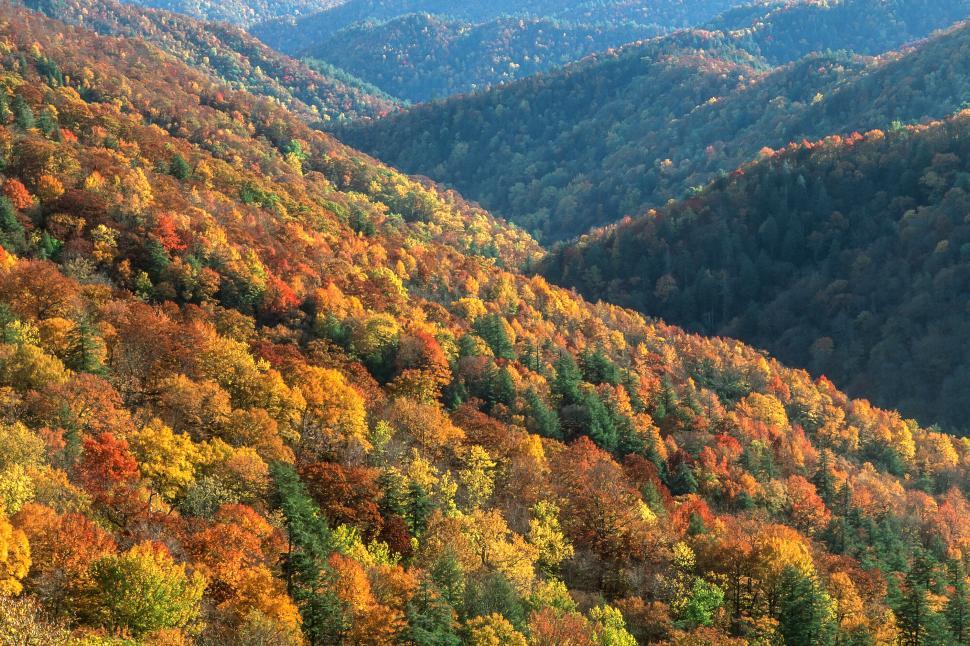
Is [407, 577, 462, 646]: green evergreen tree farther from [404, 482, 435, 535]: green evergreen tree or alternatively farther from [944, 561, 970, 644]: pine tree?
[944, 561, 970, 644]: pine tree

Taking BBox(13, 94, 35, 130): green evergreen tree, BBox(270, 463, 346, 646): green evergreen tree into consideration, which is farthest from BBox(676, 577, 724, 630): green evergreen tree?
BBox(13, 94, 35, 130): green evergreen tree

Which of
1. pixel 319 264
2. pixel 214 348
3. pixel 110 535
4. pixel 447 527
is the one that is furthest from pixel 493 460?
pixel 319 264

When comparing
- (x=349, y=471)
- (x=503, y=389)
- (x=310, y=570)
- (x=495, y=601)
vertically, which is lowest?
(x=310, y=570)

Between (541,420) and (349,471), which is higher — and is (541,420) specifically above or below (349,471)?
above

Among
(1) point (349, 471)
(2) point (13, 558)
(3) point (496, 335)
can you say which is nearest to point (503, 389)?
(3) point (496, 335)

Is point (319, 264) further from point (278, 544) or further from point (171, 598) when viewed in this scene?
point (171, 598)

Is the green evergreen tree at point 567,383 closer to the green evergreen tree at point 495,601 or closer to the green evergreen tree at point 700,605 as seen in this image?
the green evergreen tree at point 700,605

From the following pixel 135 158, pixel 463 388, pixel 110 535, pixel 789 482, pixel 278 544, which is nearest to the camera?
pixel 110 535

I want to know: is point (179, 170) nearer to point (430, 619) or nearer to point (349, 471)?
point (349, 471)
